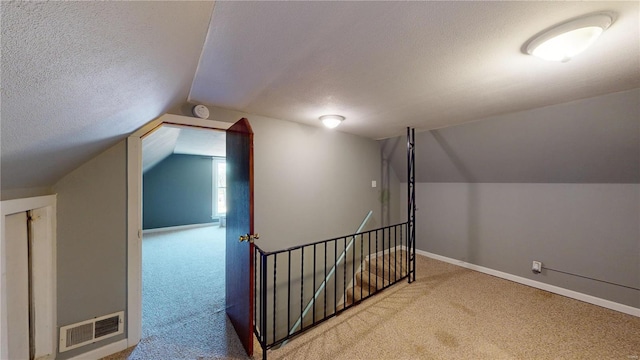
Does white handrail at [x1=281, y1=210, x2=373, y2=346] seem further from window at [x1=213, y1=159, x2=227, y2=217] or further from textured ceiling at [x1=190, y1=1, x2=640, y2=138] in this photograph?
window at [x1=213, y1=159, x2=227, y2=217]

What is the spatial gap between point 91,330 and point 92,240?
69cm

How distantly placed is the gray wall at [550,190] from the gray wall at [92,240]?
3706 millimetres

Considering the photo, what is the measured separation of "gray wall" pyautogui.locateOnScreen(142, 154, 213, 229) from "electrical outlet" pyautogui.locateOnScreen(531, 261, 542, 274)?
7692mm

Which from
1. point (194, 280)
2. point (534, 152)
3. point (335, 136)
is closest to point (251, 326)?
point (194, 280)

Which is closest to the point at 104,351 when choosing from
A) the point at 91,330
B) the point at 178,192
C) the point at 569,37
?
the point at 91,330

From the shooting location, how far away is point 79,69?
0.75 m

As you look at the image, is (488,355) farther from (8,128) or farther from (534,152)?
(8,128)

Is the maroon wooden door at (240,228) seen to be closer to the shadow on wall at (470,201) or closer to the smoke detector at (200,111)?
the smoke detector at (200,111)

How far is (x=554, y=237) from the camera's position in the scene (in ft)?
9.48

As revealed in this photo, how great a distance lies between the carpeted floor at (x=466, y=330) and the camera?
1.85m

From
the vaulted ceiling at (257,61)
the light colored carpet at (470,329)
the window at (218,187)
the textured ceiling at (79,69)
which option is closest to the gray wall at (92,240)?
the vaulted ceiling at (257,61)

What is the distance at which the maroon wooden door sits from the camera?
186 centimetres

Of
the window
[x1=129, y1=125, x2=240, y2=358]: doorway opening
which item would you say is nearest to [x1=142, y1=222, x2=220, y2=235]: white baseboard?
[x1=129, y1=125, x2=240, y2=358]: doorway opening

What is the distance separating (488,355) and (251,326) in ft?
6.18
